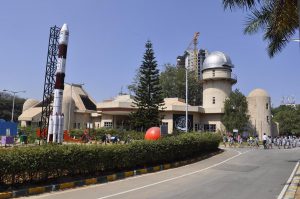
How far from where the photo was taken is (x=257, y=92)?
180 ft

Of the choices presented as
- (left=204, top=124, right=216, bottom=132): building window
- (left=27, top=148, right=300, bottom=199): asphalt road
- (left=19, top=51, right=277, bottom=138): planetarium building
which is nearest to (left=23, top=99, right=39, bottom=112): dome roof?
(left=19, top=51, right=277, bottom=138): planetarium building

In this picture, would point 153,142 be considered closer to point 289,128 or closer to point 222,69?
point 222,69

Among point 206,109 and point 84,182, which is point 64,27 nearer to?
point 84,182

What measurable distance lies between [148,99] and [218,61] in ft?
60.9

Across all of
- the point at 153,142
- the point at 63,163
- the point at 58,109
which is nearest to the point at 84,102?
the point at 58,109

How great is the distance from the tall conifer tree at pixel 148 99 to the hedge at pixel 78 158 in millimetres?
22257

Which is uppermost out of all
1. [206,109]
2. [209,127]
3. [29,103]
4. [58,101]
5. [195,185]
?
[29,103]

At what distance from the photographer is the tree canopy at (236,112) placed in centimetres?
4847

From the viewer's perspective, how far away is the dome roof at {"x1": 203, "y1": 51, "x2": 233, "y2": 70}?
56.1 meters

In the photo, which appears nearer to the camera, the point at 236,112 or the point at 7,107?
the point at 236,112

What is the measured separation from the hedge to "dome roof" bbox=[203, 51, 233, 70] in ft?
124

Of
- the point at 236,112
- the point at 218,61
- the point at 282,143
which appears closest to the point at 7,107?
the point at 218,61

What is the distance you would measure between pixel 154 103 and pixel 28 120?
32.5 meters

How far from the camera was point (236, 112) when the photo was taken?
160 ft
